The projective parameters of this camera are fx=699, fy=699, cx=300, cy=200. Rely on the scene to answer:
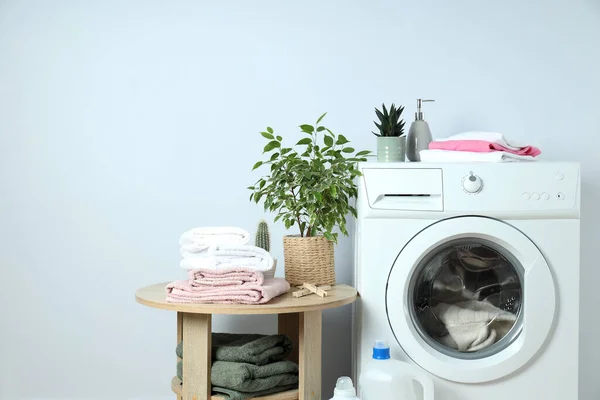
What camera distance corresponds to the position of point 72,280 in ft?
9.20

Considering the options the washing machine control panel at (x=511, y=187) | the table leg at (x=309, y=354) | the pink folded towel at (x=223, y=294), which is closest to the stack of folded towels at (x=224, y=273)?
the pink folded towel at (x=223, y=294)

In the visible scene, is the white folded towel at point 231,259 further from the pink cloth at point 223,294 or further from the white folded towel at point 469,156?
the white folded towel at point 469,156

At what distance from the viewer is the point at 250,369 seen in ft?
6.73

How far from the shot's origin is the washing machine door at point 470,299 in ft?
7.17

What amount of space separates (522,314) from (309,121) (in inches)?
43.8

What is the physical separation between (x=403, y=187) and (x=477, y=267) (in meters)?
0.35

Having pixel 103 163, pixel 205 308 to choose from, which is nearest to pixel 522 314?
pixel 205 308

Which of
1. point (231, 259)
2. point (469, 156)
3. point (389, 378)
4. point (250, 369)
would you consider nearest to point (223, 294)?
point (231, 259)

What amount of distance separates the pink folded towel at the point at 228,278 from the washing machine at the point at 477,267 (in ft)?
1.20

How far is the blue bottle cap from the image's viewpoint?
212 centimetres

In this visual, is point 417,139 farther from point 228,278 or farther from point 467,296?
point 228,278

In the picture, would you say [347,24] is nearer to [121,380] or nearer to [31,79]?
[31,79]

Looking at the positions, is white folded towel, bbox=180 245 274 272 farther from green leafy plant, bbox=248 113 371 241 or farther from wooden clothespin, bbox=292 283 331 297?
green leafy plant, bbox=248 113 371 241

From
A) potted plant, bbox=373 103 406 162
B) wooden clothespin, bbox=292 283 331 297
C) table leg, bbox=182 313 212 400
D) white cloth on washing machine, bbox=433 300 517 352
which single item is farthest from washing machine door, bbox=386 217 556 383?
table leg, bbox=182 313 212 400
